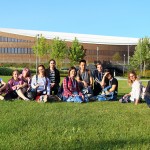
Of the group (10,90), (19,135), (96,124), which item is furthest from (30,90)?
(19,135)

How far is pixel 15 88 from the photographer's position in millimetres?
9969

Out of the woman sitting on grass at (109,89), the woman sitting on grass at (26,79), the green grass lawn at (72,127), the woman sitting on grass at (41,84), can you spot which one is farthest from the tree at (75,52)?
the green grass lawn at (72,127)

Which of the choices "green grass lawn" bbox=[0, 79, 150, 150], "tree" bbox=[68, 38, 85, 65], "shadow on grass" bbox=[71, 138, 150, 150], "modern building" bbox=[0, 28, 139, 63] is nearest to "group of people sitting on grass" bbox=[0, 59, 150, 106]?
"green grass lawn" bbox=[0, 79, 150, 150]

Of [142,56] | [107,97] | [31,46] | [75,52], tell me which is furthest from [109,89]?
[31,46]

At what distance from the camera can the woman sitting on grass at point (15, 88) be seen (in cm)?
992

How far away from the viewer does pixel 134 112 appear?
7.94 m

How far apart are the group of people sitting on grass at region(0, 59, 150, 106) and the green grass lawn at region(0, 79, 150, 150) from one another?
4.27ft

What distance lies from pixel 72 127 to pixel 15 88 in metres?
4.31

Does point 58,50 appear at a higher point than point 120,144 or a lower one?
higher

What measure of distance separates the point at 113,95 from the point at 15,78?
9.46ft

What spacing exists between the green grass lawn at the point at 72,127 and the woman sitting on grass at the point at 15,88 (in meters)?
1.35

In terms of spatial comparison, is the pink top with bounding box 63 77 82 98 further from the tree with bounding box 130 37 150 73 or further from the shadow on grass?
the tree with bounding box 130 37 150 73

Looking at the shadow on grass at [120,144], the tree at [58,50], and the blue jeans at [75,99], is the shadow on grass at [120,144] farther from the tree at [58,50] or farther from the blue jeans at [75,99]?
the tree at [58,50]

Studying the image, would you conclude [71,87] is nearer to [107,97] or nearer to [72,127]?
[107,97]
